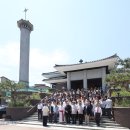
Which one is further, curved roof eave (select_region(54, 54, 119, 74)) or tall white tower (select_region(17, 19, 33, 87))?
tall white tower (select_region(17, 19, 33, 87))

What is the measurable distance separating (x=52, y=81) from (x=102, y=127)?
24229mm

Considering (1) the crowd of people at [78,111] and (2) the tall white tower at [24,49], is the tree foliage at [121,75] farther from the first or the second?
(2) the tall white tower at [24,49]

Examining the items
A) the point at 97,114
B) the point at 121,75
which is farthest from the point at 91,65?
the point at 97,114

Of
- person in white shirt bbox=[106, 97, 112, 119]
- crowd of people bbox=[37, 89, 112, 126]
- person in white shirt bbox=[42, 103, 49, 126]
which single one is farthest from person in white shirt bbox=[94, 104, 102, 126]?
person in white shirt bbox=[42, 103, 49, 126]

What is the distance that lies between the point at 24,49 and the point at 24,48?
0.47ft

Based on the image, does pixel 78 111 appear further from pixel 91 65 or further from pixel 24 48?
pixel 24 48

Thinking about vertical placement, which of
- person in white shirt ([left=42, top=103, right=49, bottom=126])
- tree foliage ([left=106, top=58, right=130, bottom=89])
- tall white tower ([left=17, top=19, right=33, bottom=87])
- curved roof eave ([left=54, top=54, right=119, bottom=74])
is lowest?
person in white shirt ([left=42, top=103, right=49, bottom=126])

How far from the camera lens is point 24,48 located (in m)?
43.8

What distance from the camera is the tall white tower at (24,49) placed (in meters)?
43.4

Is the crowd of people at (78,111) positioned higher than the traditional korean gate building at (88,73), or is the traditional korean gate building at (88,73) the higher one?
the traditional korean gate building at (88,73)

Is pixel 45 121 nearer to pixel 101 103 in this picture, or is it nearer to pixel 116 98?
pixel 101 103

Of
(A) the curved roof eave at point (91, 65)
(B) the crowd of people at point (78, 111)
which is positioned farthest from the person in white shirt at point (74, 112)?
(A) the curved roof eave at point (91, 65)

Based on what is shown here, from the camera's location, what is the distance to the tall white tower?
142ft

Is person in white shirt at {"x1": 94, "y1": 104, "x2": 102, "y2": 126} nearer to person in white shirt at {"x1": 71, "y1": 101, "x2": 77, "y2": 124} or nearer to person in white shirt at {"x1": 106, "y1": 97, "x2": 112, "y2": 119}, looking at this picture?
person in white shirt at {"x1": 106, "y1": 97, "x2": 112, "y2": 119}
